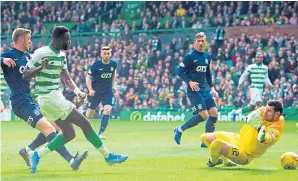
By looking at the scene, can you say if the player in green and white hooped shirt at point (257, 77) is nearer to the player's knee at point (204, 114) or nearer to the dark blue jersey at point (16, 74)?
the player's knee at point (204, 114)

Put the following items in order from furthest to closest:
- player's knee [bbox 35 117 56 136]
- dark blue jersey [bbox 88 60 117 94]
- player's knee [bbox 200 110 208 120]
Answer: dark blue jersey [bbox 88 60 117 94] → player's knee [bbox 200 110 208 120] → player's knee [bbox 35 117 56 136]

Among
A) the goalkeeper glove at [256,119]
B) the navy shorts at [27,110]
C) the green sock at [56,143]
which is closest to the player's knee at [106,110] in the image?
the navy shorts at [27,110]

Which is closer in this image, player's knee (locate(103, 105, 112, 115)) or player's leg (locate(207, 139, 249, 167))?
player's leg (locate(207, 139, 249, 167))

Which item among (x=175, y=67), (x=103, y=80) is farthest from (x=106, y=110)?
(x=175, y=67)

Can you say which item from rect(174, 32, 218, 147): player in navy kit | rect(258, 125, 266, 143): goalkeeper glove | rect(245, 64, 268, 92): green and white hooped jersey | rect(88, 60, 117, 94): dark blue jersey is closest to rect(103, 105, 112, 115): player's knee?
rect(88, 60, 117, 94): dark blue jersey

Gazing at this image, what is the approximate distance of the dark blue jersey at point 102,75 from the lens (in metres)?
20.0

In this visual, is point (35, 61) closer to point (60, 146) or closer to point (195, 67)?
point (60, 146)

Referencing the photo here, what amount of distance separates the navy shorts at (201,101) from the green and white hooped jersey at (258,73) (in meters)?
8.17

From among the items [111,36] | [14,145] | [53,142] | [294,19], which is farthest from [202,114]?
[111,36]

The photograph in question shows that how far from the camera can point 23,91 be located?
12.1m

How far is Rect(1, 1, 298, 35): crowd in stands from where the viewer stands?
31672mm

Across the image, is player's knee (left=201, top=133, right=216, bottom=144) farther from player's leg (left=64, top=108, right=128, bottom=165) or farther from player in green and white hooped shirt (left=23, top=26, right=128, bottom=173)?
player in green and white hooped shirt (left=23, top=26, right=128, bottom=173)

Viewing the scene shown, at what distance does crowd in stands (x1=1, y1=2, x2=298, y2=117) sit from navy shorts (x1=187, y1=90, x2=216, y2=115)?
1178cm

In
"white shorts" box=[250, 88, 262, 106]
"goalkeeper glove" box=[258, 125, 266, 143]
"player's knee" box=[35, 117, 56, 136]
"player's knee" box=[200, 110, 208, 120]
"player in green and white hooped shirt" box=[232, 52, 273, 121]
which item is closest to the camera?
"goalkeeper glove" box=[258, 125, 266, 143]
